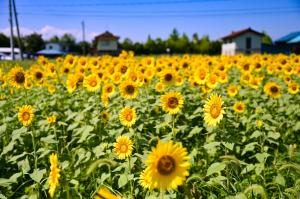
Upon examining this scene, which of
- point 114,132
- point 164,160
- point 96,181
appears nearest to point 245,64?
point 114,132

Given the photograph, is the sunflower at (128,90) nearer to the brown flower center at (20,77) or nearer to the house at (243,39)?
the brown flower center at (20,77)

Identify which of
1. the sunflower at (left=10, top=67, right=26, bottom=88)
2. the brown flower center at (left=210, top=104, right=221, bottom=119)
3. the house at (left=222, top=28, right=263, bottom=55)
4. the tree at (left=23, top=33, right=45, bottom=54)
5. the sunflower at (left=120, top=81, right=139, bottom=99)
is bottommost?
the brown flower center at (left=210, top=104, right=221, bottom=119)

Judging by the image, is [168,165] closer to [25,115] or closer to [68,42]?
[25,115]

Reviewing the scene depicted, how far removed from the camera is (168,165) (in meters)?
1.80

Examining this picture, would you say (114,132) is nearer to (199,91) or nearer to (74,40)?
(199,91)

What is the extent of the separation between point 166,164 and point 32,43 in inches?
3190

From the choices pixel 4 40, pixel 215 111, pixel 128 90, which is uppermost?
pixel 4 40

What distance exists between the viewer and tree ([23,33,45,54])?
3073 inches

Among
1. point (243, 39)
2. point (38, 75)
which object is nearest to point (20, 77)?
point (38, 75)

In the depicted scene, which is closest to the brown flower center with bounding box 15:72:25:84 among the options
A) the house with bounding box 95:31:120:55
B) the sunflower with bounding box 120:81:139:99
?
the sunflower with bounding box 120:81:139:99

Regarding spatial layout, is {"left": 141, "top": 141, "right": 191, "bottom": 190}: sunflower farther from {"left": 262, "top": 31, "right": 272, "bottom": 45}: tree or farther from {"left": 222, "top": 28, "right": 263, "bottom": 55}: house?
{"left": 262, "top": 31, "right": 272, "bottom": 45}: tree

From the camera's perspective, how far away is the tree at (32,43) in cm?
7806

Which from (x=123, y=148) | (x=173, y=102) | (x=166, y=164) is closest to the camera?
(x=166, y=164)

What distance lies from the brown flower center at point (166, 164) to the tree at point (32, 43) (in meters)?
78.9
